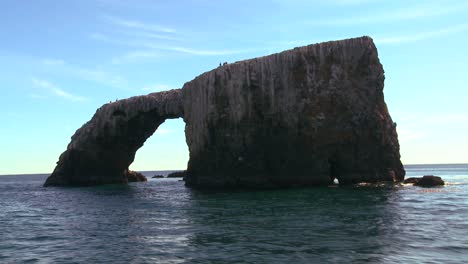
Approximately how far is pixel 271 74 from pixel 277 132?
652 cm

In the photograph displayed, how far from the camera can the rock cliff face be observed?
49.5m

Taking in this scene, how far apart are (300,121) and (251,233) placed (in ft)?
101

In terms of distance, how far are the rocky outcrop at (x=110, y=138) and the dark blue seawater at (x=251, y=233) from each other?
37.0 metres

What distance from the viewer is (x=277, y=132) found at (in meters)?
50.9

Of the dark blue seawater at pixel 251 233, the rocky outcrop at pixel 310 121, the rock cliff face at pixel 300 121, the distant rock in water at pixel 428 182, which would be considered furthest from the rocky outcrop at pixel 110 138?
the dark blue seawater at pixel 251 233

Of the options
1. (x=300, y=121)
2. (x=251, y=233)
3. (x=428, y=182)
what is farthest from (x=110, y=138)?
(x=251, y=233)

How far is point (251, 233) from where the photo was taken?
20.4m

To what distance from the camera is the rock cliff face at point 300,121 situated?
162 feet

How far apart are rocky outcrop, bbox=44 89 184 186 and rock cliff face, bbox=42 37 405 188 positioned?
590 inches

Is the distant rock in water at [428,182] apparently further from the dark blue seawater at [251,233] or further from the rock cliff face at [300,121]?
the dark blue seawater at [251,233]

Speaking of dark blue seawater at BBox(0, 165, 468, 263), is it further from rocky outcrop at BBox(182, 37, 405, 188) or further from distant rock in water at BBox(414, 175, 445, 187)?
rocky outcrop at BBox(182, 37, 405, 188)

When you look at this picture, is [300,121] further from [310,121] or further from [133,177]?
[133,177]

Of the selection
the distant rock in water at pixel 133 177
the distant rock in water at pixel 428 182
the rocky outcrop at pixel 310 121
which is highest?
the rocky outcrop at pixel 310 121

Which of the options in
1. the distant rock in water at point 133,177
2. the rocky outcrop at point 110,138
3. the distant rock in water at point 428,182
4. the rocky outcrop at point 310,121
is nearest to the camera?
the distant rock in water at point 428,182
